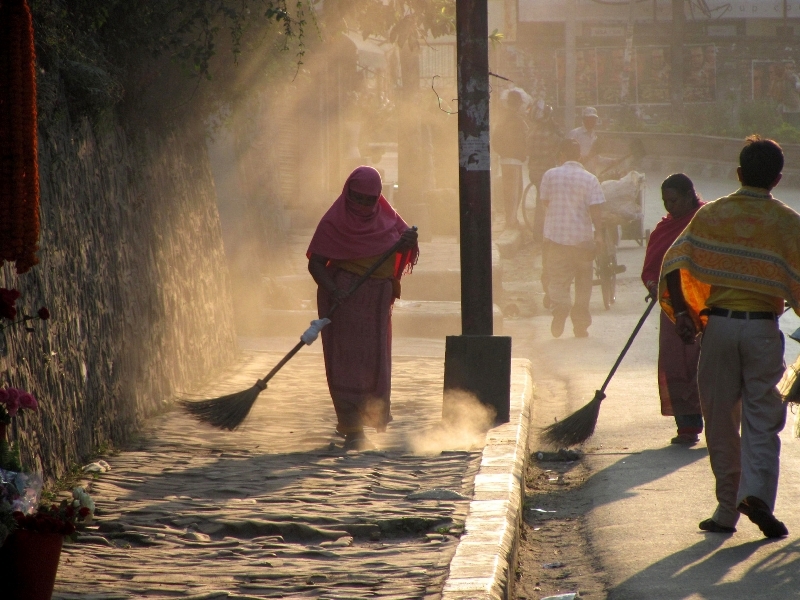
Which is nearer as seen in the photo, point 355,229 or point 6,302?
point 6,302

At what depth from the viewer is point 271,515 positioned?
543cm

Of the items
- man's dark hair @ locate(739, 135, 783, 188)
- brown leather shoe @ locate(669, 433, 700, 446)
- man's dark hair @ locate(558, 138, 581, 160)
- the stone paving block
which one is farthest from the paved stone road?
man's dark hair @ locate(558, 138, 581, 160)

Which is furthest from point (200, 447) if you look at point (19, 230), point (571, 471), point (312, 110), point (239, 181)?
point (312, 110)

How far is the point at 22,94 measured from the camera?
13.7 feet

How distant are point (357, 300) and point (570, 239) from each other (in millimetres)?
6106

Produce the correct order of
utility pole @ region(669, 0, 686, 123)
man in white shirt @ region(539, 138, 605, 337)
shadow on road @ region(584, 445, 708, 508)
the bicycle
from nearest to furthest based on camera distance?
shadow on road @ region(584, 445, 708, 508), man in white shirt @ region(539, 138, 605, 337), the bicycle, utility pole @ region(669, 0, 686, 123)

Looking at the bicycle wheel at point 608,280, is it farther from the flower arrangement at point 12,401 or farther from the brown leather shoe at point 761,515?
the flower arrangement at point 12,401

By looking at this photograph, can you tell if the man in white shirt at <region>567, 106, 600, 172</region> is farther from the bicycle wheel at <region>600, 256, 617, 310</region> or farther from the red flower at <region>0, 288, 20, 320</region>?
the red flower at <region>0, 288, 20, 320</region>

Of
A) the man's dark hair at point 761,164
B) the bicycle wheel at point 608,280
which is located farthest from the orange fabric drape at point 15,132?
the bicycle wheel at point 608,280

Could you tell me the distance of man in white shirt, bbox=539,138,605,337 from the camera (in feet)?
42.8

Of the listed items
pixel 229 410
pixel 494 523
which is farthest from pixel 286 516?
pixel 229 410

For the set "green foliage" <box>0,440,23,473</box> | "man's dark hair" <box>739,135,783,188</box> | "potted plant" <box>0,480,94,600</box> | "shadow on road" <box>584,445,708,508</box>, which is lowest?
"shadow on road" <box>584,445,708,508</box>

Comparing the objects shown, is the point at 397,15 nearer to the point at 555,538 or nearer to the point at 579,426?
the point at 579,426

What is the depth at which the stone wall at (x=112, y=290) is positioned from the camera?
5.85 metres
